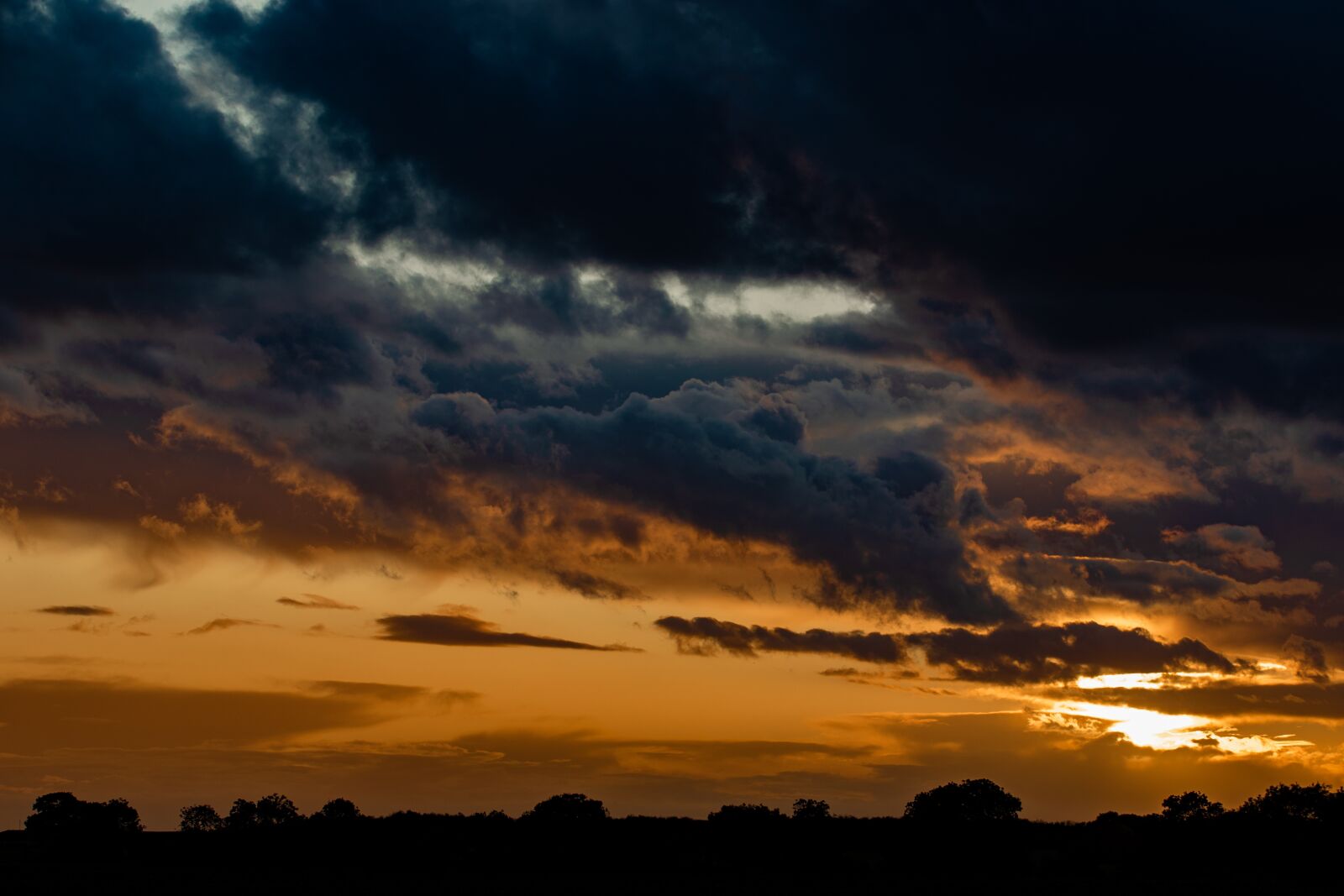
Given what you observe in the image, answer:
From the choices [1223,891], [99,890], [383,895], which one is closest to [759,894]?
[383,895]

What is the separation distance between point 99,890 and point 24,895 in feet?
34.6

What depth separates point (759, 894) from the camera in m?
198

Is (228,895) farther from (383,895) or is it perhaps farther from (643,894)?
(643,894)

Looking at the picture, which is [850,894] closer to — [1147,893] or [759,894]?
[759,894]

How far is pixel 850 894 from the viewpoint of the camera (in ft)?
653

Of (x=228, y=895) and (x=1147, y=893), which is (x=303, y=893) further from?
(x=1147, y=893)

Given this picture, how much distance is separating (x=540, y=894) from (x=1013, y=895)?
64.9 metres

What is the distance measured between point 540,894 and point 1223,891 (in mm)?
93356

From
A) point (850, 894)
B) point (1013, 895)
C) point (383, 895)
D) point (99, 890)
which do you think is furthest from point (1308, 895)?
point (99, 890)

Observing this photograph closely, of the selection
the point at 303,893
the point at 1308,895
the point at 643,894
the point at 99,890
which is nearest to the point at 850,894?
the point at 643,894

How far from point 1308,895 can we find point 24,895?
6749 inches

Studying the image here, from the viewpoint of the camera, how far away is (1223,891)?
198 m

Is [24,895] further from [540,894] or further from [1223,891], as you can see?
[1223,891]

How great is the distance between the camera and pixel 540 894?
198 metres
